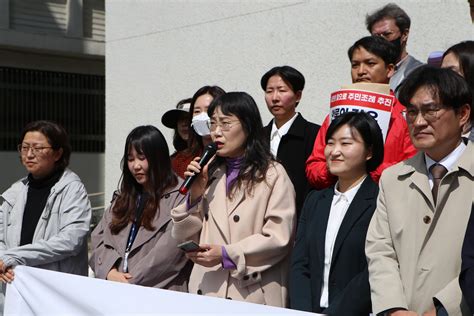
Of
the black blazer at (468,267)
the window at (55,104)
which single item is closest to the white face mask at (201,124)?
the black blazer at (468,267)

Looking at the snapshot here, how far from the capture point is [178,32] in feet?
27.8

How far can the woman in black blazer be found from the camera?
329cm

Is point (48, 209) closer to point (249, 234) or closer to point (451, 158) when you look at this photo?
point (249, 234)

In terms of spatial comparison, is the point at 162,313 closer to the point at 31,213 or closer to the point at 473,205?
the point at 473,205

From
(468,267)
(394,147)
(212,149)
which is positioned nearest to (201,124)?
(212,149)

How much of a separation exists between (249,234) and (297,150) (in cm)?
85

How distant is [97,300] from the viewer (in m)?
3.66

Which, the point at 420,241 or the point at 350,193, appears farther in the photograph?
the point at 350,193

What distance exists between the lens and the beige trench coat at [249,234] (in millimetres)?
3662

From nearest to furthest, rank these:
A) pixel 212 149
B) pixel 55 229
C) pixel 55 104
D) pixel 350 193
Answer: pixel 350 193 → pixel 212 149 → pixel 55 229 → pixel 55 104

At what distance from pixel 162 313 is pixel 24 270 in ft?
3.86

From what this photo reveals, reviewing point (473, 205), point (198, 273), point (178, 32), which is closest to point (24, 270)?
point (198, 273)

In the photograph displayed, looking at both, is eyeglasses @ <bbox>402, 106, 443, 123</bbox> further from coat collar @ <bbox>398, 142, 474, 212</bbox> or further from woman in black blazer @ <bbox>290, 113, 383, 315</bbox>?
woman in black blazer @ <bbox>290, 113, 383, 315</bbox>

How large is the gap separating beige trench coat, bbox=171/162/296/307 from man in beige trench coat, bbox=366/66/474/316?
690 millimetres
